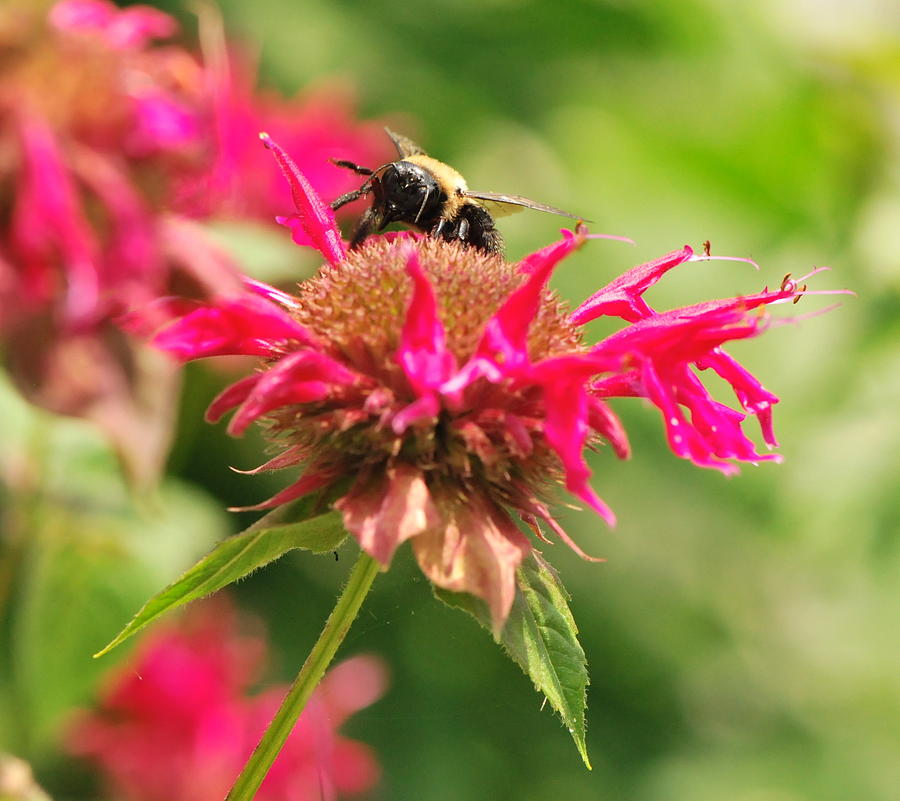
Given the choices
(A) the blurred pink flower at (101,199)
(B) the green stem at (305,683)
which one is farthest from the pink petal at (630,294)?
(A) the blurred pink flower at (101,199)

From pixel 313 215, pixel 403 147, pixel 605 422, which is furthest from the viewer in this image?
pixel 403 147

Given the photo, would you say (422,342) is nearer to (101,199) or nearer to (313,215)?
(313,215)

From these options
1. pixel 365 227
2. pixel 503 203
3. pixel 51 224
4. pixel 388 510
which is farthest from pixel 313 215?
pixel 51 224

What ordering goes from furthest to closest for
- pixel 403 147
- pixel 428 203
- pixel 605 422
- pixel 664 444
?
pixel 664 444 → pixel 403 147 → pixel 428 203 → pixel 605 422

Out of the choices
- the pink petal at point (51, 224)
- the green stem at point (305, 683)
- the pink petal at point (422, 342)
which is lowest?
the pink petal at point (51, 224)

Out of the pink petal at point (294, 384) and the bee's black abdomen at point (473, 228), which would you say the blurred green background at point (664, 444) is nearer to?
the bee's black abdomen at point (473, 228)

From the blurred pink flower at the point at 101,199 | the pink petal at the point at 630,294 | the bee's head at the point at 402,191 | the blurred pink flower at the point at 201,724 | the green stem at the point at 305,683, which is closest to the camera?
the green stem at the point at 305,683
